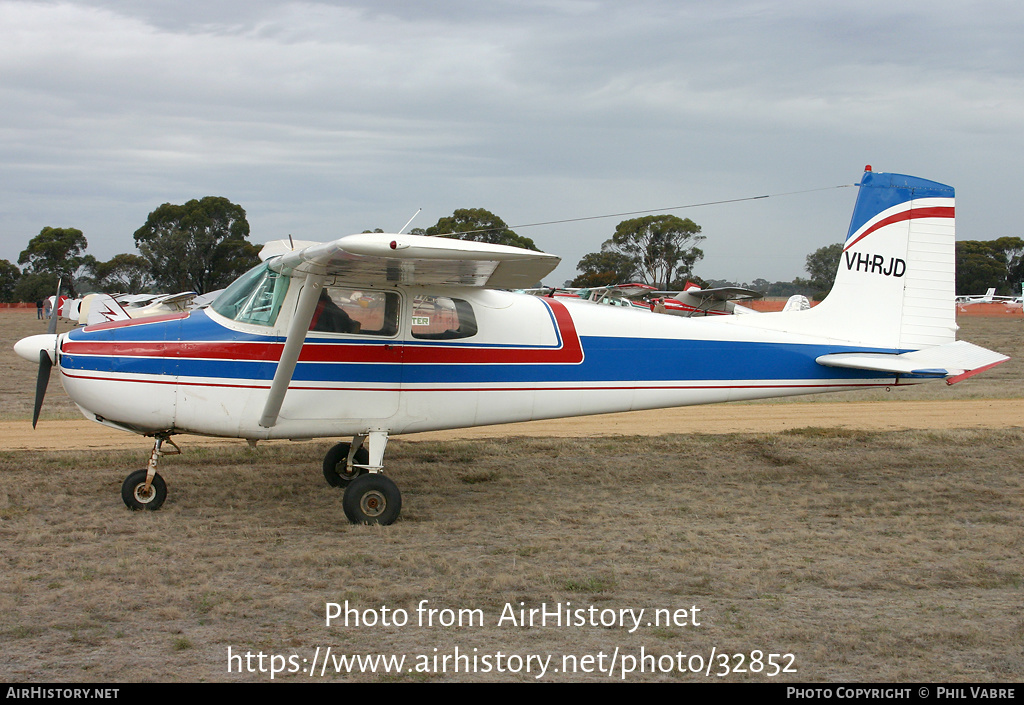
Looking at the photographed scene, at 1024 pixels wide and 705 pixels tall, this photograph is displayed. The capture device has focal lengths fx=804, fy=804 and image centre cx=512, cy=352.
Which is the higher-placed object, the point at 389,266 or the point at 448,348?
the point at 389,266

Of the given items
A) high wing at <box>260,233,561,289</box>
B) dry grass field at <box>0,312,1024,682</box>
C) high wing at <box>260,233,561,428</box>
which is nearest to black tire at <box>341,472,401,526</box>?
dry grass field at <box>0,312,1024,682</box>

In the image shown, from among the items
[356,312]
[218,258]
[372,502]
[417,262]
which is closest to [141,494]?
[372,502]

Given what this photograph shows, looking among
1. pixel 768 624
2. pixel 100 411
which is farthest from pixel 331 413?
pixel 768 624

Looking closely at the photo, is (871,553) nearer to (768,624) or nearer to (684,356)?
(768,624)

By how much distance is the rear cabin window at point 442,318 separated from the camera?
7.15 m

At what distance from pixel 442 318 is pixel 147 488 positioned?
2906 millimetres

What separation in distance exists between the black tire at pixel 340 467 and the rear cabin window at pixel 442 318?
62.3 inches

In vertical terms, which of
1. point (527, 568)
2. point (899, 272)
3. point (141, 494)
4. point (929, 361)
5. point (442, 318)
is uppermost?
point (899, 272)

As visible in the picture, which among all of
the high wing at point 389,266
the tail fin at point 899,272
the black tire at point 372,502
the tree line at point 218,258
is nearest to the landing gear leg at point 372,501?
the black tire at point 372,502

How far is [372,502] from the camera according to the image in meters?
6.65

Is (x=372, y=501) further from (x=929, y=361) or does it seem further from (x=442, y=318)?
(x=929, y=361)

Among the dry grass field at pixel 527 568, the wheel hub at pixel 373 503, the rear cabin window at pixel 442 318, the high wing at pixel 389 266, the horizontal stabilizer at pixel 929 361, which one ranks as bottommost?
the dry grass field at pixel 527 568

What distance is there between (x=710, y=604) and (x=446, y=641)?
5.44ft

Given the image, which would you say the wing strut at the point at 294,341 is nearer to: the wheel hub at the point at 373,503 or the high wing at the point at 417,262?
the high wing at the point at 417,262
